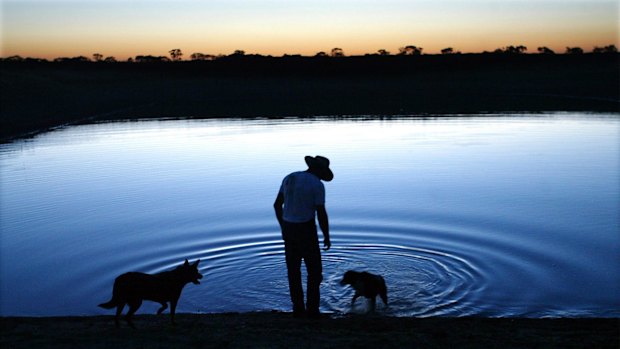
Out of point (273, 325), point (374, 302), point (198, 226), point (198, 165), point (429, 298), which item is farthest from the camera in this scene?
point (198, 165)

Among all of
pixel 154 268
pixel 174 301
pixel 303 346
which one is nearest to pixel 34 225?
pixel 154 268

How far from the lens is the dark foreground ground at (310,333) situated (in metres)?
7.16

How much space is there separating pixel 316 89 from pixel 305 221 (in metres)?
75.3

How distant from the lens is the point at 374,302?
9359 millimetres

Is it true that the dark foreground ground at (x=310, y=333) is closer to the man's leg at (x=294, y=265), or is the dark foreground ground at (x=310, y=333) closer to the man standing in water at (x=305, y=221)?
the man's leg at (x=294, y=265)

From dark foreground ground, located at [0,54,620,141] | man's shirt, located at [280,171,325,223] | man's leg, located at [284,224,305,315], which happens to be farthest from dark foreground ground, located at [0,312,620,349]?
dark foreground ground, located at [0,54,620,141]

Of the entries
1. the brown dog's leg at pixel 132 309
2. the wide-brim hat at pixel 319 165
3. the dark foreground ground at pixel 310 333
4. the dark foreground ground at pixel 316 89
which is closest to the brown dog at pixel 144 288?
the brown dog's leg at pixel 132 309

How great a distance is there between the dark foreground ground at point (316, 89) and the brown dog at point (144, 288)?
2838 cm

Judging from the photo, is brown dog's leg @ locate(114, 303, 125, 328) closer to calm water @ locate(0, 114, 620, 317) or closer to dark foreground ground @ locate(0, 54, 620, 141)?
calm water @ locate(0, 114, 620, 317)

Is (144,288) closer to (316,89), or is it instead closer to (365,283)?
(365,283)

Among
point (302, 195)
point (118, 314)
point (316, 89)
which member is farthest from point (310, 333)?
point (316, 89)

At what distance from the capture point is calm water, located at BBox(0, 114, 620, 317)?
412 inches

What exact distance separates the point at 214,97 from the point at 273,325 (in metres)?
66.8

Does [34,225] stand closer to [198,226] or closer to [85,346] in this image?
[198,226]
